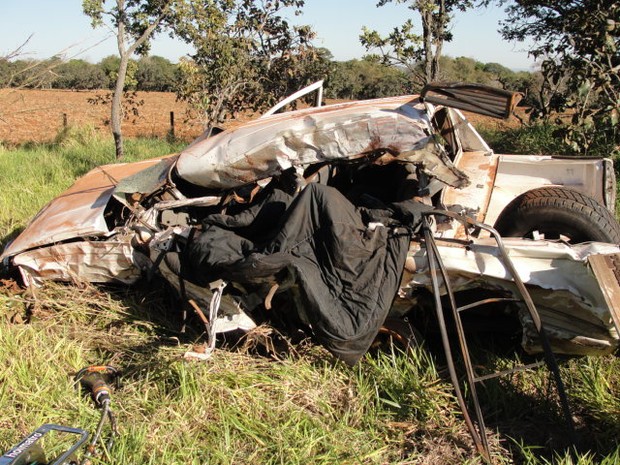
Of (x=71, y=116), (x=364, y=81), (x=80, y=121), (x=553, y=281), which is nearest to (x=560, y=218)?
(x=553, y=281)

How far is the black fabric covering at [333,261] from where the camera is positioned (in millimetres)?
2922

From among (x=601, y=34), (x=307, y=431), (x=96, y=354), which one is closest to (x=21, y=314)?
(x=96, y=354)

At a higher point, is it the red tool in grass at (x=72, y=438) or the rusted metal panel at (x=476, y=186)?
the rusted metal panel at (x=476, y=186)

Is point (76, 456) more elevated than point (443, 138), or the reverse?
point (443, 138)

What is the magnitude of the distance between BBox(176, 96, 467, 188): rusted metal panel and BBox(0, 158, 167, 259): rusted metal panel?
0.75 m

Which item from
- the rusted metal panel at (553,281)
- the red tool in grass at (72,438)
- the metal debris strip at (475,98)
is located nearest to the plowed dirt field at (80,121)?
the metal debris strip at (475,98)

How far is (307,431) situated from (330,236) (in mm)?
1027

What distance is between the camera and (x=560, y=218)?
3434 mm

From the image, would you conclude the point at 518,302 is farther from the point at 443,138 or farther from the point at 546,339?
the point at 443,138

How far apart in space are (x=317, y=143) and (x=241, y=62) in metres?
6.80

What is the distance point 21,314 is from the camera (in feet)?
13.4

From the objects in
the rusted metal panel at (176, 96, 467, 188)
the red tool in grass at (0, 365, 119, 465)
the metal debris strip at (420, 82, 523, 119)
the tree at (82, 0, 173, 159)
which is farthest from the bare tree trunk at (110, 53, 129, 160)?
the metal debris strip at (420, 82, 523, 119)

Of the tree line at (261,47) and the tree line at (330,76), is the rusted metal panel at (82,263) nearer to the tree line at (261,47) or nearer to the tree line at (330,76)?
the tree line at (330,76)

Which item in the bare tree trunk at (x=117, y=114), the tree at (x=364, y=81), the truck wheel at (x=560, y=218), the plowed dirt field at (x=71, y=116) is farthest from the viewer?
the tree at (x=364, y=81)
